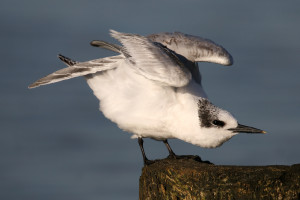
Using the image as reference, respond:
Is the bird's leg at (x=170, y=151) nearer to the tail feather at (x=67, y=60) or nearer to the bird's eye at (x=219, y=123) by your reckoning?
the bird's eye at (x=219, y=123)

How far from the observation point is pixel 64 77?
10.5 meters

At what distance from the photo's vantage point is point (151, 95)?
9.92 metres

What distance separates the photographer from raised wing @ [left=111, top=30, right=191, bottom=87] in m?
9.48

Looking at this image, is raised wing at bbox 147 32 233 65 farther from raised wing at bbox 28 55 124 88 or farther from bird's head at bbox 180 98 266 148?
bird's head at bbox 180 98 266 148

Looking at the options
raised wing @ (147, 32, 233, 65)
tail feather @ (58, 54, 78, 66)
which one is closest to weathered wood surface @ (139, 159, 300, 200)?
raised wing @ (147, 32, 233, 65)

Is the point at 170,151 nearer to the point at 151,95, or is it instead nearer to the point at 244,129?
the point at 151,95

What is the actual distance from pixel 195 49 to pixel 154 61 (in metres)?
1.73

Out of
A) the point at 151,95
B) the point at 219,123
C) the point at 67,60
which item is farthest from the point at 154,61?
the point at 67,60

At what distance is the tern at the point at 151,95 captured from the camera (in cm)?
964

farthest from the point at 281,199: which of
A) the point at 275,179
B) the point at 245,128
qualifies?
the point at 245,128

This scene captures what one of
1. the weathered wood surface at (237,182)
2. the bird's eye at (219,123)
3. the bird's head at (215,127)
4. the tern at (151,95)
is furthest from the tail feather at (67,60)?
the weathered wood surface at (237,182)

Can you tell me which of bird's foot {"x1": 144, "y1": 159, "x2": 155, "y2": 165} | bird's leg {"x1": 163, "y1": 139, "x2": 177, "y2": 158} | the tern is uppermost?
the tern

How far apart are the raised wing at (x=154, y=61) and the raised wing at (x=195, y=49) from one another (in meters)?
0.62

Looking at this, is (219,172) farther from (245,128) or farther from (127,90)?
(127,90)
